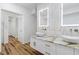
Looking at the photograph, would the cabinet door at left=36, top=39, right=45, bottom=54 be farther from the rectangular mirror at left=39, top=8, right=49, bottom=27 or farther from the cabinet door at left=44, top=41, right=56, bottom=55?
the rectangular mirror at left=39, top=8, right=49, bottom=27

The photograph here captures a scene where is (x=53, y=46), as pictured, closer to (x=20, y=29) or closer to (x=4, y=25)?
(x=20, y=29)

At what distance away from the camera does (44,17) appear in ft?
5.91

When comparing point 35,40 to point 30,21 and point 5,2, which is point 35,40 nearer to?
point 30,21

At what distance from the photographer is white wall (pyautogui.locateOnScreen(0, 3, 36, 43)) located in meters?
1.69

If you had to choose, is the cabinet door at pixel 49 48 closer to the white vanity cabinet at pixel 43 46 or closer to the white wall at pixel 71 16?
the white vanity cabinet at pixel 43 46

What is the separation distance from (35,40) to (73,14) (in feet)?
2.80

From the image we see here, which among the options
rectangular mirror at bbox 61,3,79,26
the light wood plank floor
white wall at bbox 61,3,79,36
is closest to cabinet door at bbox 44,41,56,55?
the light wood plank floor

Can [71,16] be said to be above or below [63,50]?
above

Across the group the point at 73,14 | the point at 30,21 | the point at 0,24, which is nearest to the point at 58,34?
the point at 73,14

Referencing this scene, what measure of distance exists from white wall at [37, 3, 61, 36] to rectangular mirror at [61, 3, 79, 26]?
0.30 ft

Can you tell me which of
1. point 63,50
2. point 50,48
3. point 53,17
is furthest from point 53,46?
point 53,17

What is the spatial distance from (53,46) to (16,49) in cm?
71

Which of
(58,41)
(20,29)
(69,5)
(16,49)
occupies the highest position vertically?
(69,5)

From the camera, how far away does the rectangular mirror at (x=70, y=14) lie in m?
1.59
